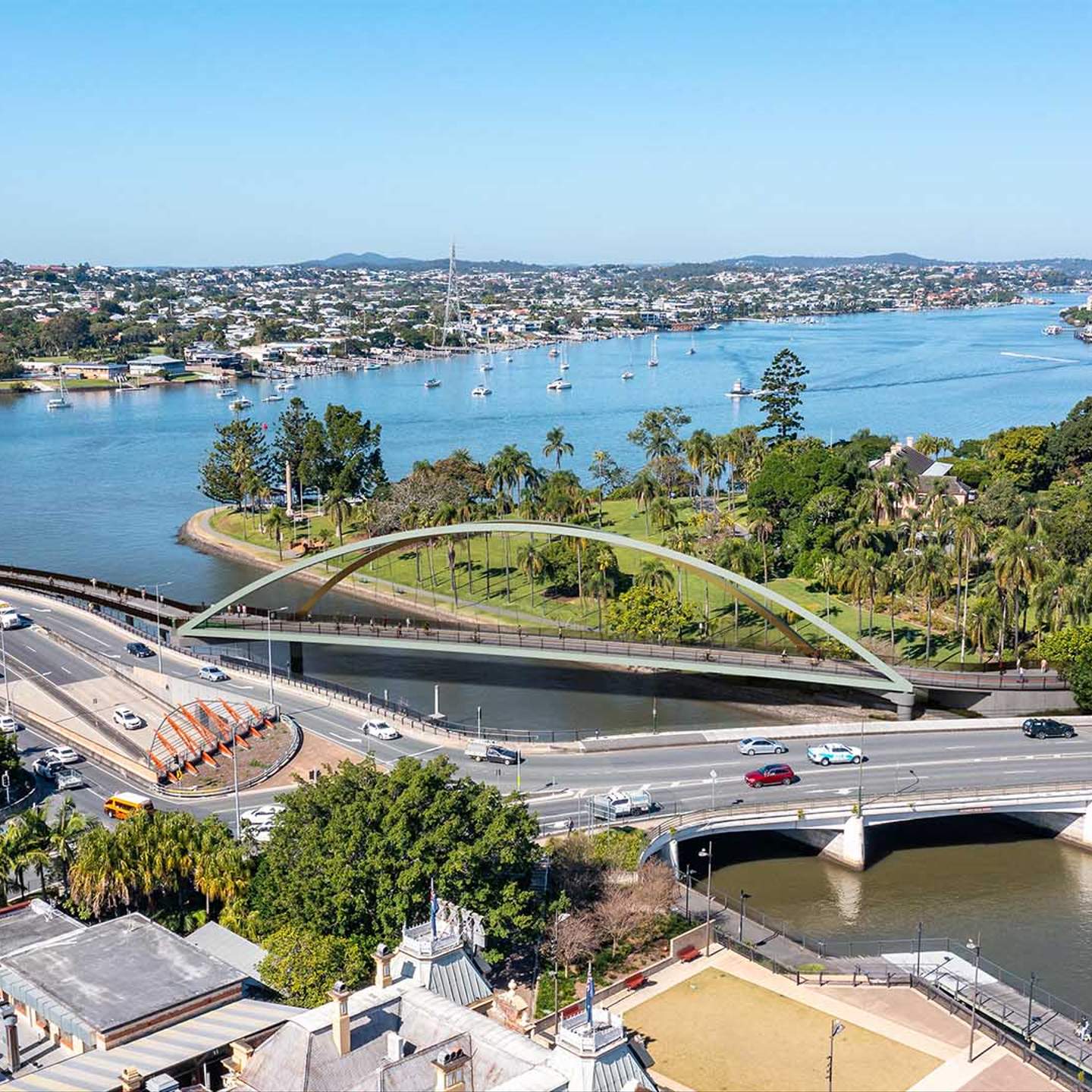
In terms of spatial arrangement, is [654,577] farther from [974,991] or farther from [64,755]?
[974,991]

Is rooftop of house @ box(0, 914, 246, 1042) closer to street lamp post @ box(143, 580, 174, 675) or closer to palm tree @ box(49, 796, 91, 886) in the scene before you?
palm tree @ box(49, 796, 91, 886)

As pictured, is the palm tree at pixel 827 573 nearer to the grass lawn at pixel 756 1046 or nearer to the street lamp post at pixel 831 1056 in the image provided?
the grass lawn at pixel 756 1046

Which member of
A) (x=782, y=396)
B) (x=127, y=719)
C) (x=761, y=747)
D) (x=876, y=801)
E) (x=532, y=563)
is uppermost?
(x=782, y=396)

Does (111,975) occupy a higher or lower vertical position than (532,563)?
higher

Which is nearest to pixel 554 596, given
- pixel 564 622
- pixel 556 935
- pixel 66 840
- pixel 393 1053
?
pixel 564 622

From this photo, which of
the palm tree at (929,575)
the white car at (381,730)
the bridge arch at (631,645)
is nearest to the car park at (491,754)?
the white car at (381,730)

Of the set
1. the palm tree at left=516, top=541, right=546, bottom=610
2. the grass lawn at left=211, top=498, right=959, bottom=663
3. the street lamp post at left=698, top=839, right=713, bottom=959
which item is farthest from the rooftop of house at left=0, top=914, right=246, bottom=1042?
the palm tree at left=516, top=541, right=546, bottom=610

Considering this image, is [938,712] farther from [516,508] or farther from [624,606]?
[516,508]
